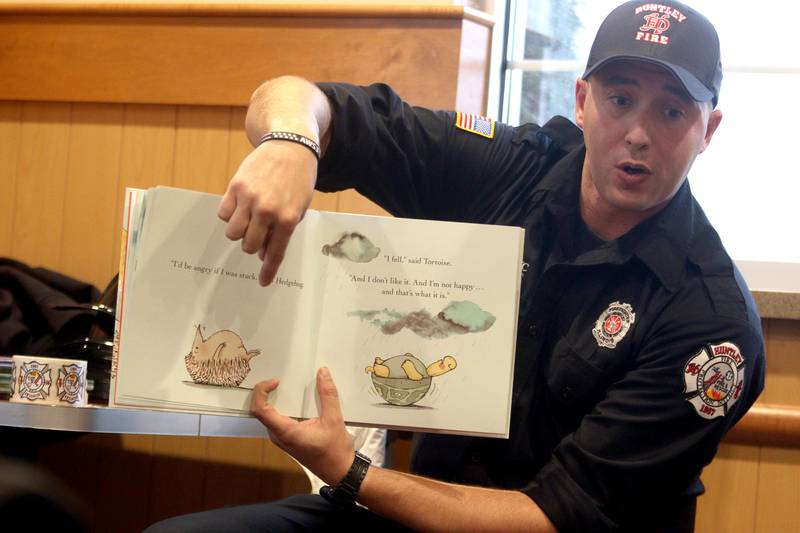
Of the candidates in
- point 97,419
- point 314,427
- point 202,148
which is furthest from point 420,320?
point 202,148

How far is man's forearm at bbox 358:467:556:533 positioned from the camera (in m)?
1.28

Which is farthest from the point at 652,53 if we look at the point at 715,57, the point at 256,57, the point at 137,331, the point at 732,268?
the point at 256,57

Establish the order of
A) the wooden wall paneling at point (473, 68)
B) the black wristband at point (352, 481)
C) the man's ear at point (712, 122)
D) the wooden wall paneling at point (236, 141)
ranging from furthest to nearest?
the wooden wall paneling at point (236, 141)
the wooden wall paneling at point (473, 68)
the man's ear at point (712, 122)
the black wristband at point (352, 481)

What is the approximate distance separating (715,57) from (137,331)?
3.12 feet

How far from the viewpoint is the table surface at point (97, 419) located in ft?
4.57

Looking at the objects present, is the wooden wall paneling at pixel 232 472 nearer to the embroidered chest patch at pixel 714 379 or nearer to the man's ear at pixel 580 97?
the man's ear at pixel 580 97

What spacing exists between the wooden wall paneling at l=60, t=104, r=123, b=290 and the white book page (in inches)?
52.7

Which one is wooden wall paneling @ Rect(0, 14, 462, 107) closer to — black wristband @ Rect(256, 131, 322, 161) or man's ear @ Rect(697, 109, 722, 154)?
man's ear @ Rect(697, 109, 722, 154)

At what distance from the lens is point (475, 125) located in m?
1.58

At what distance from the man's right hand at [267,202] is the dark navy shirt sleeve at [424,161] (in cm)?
31

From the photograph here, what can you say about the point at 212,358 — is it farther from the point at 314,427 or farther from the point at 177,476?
the point at 177,476

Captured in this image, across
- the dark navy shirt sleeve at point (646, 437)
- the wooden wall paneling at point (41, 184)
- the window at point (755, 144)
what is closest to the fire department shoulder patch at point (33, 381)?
the dark navy shirt sleeve at point (646, 437)

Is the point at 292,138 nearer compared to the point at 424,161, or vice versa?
the point at 292,138

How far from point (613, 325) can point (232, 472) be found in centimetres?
127
